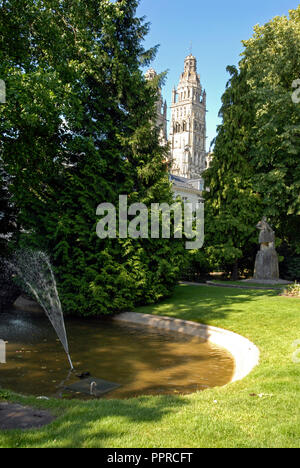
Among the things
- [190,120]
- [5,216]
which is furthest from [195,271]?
[190,120]

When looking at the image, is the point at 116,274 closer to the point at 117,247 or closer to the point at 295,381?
the point at 117,247

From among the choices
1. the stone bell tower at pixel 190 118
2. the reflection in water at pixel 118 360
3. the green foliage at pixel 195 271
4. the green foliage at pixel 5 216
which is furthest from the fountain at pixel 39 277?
the stone bell tower at pixel 190 118

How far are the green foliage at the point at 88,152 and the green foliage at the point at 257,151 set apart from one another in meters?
9.92

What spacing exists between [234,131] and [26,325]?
21.8 meters

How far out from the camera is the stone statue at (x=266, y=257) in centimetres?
2461

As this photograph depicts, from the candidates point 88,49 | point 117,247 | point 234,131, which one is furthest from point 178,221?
point 234,131

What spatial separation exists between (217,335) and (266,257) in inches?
608

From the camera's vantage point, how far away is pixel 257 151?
25391 millimetres

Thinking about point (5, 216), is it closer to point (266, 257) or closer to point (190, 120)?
point (266, 257)

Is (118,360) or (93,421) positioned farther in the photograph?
(118,360)

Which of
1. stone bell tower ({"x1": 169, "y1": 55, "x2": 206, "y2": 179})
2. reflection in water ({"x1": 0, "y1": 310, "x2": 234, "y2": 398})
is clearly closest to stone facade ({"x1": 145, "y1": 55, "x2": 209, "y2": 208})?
stone bell tower ({"x1": 169, "y1": 55, "x2": 206, "y2": 179})

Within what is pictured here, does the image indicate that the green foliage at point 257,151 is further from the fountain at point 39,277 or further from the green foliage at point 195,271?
the fountain at point 39,277

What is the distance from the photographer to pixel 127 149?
16.0 metres

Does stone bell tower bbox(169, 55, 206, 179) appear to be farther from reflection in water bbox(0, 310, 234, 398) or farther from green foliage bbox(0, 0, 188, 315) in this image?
reflection in water bbox(0, 310, 234, 398)
